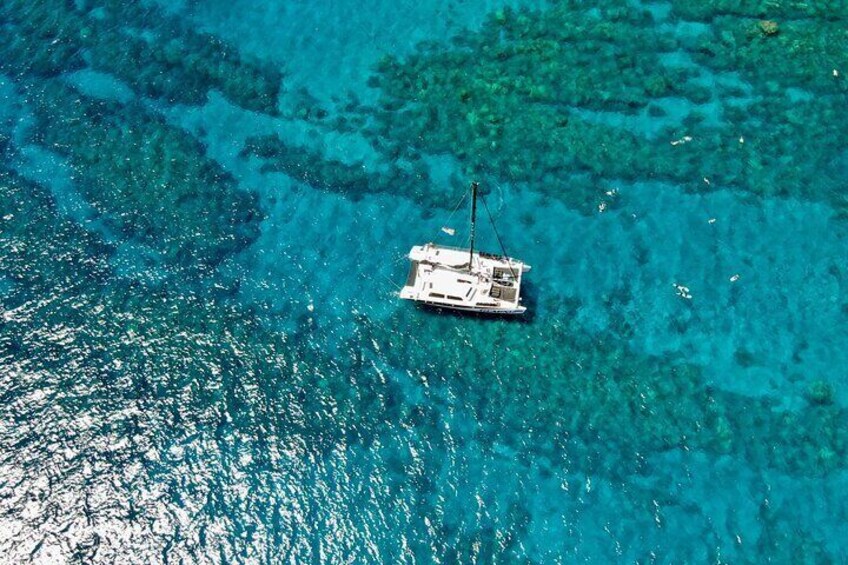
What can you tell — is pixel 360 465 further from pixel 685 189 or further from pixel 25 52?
pixel 25 52

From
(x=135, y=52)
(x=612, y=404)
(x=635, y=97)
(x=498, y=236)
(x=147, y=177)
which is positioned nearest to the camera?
(x=612, y=404)

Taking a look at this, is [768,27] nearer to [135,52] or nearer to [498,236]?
[498,236]

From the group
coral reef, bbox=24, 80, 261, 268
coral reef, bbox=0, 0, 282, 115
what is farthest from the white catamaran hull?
coral reef, bbox=0, 0, 282, 115

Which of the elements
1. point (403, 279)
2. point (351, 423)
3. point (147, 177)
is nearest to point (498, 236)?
point (403, 279)

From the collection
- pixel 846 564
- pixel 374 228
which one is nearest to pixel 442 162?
pixel 374 228

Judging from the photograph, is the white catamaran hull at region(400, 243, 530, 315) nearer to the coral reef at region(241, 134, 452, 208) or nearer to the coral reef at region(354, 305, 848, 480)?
the coral reef at region(354, 305, 848, 480)

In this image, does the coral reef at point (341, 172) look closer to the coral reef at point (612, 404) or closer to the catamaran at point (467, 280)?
the catamaran at point (467, 280)
